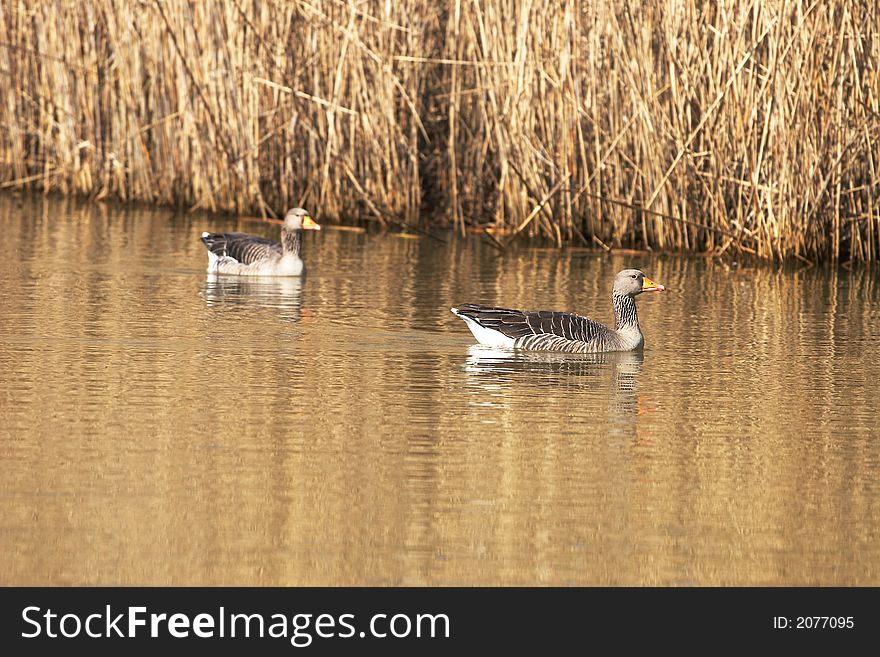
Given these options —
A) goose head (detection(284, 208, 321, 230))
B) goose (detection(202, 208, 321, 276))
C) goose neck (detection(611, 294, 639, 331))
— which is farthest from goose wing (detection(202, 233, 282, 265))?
goose neck (detection(611, 294, 639, 331))

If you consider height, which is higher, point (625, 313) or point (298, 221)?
point (298, 221)

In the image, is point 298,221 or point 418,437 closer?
point 418,437

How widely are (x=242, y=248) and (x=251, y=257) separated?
0.34 ft

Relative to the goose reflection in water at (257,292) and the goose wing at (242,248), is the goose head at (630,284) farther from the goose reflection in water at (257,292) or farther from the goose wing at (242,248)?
the goose wing at (242,248)

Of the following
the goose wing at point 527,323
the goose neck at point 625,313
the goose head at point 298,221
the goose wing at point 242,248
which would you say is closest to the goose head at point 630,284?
the goose neck at point 625,313

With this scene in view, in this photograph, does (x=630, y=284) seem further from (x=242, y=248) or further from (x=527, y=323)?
(x=242, y=248)

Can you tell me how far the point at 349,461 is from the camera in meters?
8.18

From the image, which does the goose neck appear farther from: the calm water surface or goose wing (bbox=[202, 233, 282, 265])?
goose wing (bbox=[202, 233, 282, 265])

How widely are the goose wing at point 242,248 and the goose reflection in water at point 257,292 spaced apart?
171 mm

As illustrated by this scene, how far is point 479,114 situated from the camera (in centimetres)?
1808

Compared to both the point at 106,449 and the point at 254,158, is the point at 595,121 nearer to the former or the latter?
the point at 254,158

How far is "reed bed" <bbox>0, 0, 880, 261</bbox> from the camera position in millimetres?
15305

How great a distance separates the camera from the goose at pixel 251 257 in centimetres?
1502

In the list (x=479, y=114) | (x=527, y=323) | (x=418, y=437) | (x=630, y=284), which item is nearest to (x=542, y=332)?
(x=527, y=323)
